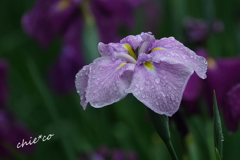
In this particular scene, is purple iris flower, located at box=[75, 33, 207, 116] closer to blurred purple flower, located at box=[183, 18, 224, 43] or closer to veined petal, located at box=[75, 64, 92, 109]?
veined petal, located at box=[75, 64, 92, 109]

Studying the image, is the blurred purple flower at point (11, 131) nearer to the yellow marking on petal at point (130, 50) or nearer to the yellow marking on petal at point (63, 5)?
the yellow marking on petal at point (63, 5)

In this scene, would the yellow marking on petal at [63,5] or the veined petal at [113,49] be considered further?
the yellow marking on petal at [63,5]

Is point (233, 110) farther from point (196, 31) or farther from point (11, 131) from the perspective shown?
point (11, 131)

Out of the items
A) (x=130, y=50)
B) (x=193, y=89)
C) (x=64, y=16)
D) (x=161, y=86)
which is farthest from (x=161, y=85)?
(x=64, y=16)

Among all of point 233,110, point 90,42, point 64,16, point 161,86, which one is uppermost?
point 64,16

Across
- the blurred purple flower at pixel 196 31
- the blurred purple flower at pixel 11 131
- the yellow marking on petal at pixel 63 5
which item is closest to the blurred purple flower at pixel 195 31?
the blurred purple flower at pixel 196 31
